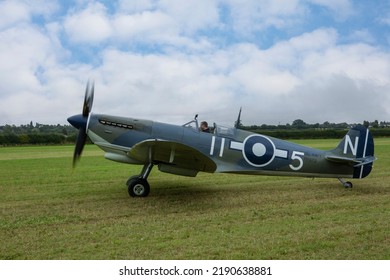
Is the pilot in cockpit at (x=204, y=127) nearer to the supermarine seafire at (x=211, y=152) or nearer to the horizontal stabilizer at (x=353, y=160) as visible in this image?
the supermarine seafire at (x=211, y=152)

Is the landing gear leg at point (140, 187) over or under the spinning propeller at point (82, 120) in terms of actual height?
under

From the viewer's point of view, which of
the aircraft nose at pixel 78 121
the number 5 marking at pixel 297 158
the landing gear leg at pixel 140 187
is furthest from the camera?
the number 5 marking at pixel 297 158

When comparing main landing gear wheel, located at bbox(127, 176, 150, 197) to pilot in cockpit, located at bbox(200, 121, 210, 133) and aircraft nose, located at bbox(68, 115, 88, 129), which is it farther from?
pilot in cockpit, located at bbox(200, 121, 210, 133)

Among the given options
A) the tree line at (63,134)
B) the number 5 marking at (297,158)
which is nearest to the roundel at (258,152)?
the number 5 marking at (297,158)

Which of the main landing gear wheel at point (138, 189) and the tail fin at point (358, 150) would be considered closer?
the main landing gear wheel at point (138, 189)

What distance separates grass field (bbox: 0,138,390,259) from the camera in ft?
15.6

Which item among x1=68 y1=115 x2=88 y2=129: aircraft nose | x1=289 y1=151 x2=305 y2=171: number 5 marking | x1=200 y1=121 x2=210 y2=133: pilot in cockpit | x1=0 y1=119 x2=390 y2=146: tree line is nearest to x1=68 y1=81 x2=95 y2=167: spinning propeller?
x1=68 y1=115 x2=88 y2=129: aircraft nose

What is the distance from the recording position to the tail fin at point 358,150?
9.60m

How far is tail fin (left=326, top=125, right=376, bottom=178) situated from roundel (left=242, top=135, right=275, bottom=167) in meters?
1.73

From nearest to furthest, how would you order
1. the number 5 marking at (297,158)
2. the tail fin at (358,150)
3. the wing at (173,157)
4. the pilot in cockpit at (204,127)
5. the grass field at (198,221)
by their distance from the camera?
the grass field at (198,221) → the wing at (173,157) → the pilot in cockpit at (204,127) → the number 5 marking at (297,158) → the tail fin at (358,150)

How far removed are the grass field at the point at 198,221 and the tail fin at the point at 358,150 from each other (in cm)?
56

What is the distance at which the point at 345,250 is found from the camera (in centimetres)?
473
